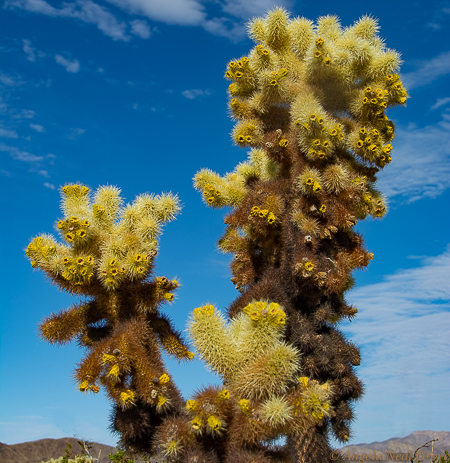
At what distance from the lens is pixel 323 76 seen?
8.62m

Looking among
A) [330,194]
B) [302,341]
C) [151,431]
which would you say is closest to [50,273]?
[151,431]

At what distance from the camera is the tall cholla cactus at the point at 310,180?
742 cm

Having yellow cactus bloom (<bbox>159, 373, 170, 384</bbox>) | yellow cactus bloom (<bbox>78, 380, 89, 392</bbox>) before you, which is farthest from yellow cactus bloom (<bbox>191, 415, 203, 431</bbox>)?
yellow cactus bloom (<bbox>78, 380, 89, 392</bbox>)

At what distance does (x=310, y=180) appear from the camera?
7535 millimetres

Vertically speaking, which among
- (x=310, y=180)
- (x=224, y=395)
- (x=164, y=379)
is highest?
(x=310, y=180)

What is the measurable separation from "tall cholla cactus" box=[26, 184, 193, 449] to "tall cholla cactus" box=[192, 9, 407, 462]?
1280 millimetres

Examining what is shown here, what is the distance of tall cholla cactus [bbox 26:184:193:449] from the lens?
6.80m

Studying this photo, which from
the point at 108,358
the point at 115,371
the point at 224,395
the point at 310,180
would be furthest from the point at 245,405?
the point at 310,180

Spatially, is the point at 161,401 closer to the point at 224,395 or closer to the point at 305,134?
the point at 224,395

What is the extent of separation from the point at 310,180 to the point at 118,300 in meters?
3.63

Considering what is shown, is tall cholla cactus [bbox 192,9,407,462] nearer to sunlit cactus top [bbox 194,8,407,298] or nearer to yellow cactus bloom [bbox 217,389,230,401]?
sunlit cactus top [bbox 194,8,407,298]

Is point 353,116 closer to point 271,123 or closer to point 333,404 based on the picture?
point 271,123

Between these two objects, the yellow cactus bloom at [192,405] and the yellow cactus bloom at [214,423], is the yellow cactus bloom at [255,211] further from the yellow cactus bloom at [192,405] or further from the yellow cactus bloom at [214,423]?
the yellow cactus bloom at [214,423]

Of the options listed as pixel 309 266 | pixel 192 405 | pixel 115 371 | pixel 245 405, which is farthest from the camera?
pixel 309 266
